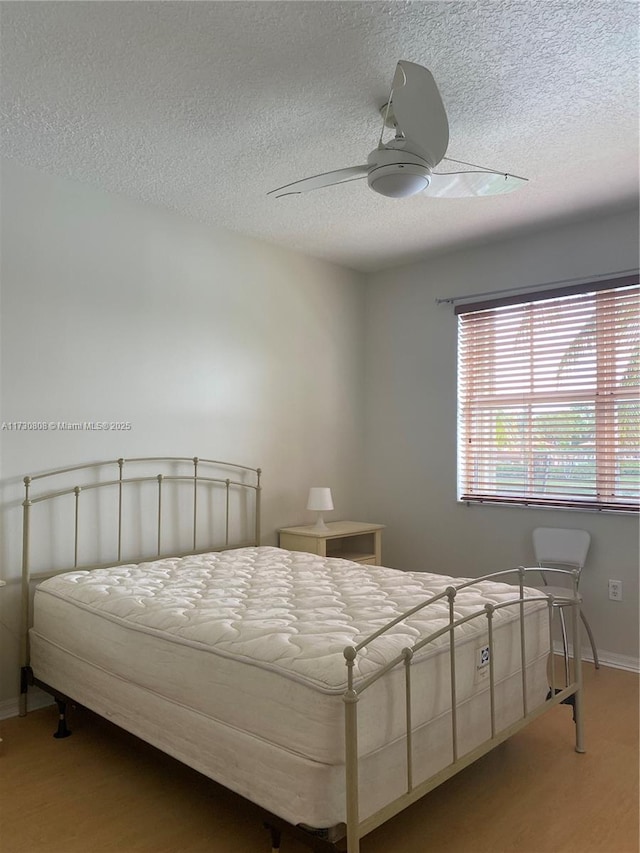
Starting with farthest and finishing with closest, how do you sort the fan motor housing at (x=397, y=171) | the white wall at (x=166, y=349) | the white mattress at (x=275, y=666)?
1. the white wall at (x=166, y=349)
2. the fan motor housing at (x=397, y=171)
3. the white mattress at (x=275, y=666)

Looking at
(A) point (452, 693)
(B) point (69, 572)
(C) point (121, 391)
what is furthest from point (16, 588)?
(A) point (452, 693)

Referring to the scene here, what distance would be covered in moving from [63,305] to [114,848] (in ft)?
7.72

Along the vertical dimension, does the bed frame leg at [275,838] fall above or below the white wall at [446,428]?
below

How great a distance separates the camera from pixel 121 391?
11.3 ft

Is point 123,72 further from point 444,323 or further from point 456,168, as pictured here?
point 444,323


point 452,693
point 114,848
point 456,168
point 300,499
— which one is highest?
point 456,168

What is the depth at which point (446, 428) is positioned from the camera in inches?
175

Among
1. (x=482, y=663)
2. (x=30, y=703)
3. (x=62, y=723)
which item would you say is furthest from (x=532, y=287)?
(x=30, y=703)

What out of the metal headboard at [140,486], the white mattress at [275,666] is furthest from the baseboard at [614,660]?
the metal headboard at [140,486]

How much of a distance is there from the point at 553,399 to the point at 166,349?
2.32m

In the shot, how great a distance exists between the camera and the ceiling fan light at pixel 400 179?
2.27 meters

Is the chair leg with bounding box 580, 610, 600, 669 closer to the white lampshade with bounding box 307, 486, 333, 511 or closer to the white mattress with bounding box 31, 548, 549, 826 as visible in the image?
the white mattress with bounding box 31, 548, 549, 826

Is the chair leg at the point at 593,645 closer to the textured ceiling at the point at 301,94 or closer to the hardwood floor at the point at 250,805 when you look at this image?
the hardwood floor at the point at 250,805

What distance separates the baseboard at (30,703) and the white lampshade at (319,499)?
1.83m
